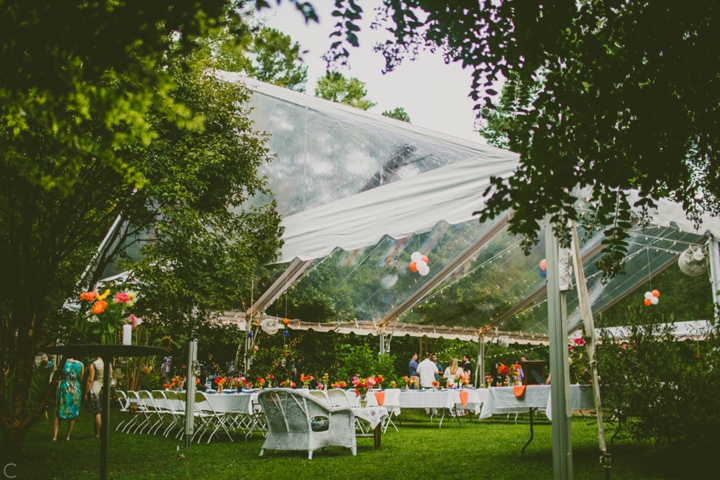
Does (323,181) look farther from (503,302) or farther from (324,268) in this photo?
(503,302)

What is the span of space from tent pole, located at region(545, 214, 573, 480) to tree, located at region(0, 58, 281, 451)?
3762 mm

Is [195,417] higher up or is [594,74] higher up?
[594,74]

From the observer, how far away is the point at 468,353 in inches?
1021

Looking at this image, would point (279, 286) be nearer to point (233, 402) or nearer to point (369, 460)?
point (233, 402)

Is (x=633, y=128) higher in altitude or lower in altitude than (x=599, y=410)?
higher

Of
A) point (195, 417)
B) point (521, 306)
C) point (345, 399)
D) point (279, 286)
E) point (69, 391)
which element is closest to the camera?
point (69, 391)

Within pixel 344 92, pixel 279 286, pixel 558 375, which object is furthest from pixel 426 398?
pixel 344 92

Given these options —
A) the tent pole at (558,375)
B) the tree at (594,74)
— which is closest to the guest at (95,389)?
the tent pole at (558,375)

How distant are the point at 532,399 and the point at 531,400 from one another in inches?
0.6

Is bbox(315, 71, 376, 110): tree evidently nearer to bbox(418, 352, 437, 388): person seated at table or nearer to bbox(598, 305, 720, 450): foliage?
bbox(418, 352, 437, 388): person seated at table

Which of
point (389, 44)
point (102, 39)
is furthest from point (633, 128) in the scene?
point (102, 39)

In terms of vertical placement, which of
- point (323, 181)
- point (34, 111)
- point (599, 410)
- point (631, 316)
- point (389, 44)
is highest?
point (323, 181)

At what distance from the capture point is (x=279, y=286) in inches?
465

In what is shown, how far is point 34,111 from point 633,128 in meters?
2.45
